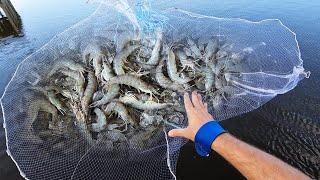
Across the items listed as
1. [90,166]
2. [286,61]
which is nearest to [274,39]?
[286,61]

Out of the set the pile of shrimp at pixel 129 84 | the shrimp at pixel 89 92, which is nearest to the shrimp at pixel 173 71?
the pile of shrimp at pixel 129 84

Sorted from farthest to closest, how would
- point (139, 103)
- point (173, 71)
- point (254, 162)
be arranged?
1. point (173, 71)
2. point (139, 103)
3. point (254, 162)

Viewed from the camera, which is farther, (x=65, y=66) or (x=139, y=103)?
(x=65, y=66)

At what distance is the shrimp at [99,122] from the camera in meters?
5.34

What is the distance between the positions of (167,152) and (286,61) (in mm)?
3101

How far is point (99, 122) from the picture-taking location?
5.40 m

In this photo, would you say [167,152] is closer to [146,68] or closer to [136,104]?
[136,104]

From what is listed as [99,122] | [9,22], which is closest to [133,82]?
[99,122]

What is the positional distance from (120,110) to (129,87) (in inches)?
20.8

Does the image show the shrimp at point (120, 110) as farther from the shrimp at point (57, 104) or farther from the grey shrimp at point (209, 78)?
the grey shrimp at point (209, 78)

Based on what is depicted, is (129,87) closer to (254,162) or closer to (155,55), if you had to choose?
(155,55)

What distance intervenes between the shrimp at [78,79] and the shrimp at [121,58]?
1.91ft

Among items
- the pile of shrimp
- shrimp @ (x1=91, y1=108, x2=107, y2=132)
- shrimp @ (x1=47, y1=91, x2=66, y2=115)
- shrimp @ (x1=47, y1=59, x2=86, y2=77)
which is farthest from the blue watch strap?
shrimp @ (x1=47, y1=59, x2=86, y2=77)

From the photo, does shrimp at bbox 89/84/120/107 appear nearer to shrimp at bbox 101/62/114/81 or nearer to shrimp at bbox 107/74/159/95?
shrimp at bbox 107/74/159/95
